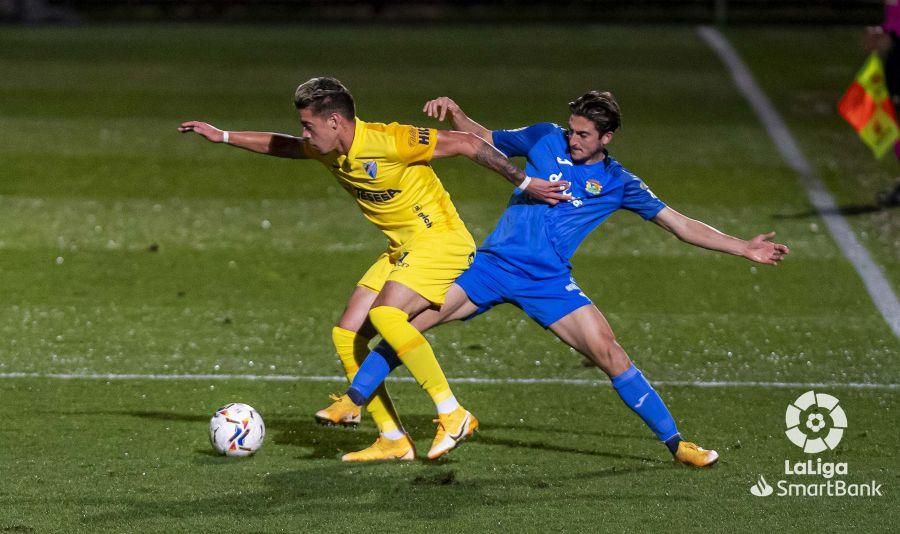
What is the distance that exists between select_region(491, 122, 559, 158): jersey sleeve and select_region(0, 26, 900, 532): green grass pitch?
152 cm

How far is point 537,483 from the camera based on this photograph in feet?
21.9

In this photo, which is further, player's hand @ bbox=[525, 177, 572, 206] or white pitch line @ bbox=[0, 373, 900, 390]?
white pitch line @ bbox=[0, 373, 900, 390]

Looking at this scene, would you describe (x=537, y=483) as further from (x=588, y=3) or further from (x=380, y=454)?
(x=588, y=3)

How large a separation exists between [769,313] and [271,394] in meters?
3.80

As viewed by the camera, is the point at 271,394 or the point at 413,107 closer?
the point at 271,394

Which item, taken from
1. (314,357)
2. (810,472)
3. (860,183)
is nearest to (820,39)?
(860,183)

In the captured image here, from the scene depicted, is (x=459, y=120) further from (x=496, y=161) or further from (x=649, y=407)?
(x=649, y=407)

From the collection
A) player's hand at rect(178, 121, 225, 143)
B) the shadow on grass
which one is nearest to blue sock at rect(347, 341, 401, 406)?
the shadow on grass

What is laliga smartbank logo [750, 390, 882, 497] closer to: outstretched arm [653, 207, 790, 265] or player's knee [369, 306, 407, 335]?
outstretched arm [653, 207, 790, 265]

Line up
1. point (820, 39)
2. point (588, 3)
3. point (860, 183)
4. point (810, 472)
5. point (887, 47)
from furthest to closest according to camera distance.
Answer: point (588, 3) < point (820, 39) < point (860, 183) < point (887, 47) < point (810, 472)

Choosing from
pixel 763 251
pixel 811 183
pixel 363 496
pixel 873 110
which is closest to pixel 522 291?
pixel 763 251

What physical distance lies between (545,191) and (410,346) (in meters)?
0.97

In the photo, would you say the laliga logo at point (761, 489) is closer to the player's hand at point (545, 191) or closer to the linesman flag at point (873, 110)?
the player's hand at point (545, 191)

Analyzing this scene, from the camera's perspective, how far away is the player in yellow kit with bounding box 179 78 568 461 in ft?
22.1
